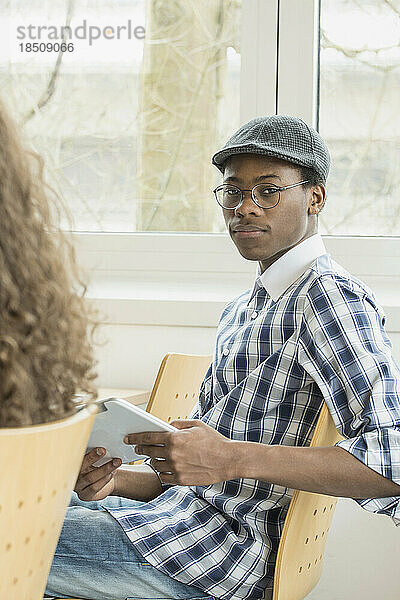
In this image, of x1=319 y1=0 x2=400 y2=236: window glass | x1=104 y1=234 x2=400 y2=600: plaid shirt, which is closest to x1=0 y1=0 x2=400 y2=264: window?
x1=319 y1=0 x2=400 y2=236: window glass

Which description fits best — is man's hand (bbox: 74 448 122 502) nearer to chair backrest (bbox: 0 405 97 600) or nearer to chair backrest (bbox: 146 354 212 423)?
chair backrest (bbox: 146 354 212 423)

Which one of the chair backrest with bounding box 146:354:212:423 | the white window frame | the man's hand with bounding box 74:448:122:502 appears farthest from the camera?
the white window frame

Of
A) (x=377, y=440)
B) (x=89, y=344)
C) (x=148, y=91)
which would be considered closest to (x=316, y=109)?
(x=148, y=91)

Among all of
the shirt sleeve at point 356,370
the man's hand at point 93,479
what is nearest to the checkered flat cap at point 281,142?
the shirt sleeve at point 356,370

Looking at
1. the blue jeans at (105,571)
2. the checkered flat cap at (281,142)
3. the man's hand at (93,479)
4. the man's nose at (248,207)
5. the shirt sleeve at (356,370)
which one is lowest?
the blue jeans at (105,571)

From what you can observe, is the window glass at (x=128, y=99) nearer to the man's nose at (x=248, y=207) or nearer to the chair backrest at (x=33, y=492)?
the man's nose at (x=248, y=207)

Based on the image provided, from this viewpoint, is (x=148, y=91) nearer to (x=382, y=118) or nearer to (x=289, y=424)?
(x=382, y=118)

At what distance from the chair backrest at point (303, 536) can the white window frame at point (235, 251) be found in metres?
0.91

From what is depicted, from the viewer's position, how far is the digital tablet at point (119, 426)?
3.68 feet

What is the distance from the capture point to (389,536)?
210 cm

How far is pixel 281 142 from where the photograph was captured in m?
1.44

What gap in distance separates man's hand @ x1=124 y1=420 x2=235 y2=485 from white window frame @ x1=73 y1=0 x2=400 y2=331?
962 mm

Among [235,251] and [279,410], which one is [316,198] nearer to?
[279,410]

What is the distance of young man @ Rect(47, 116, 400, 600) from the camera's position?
123cm
